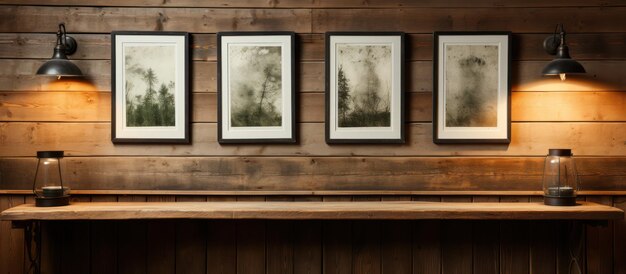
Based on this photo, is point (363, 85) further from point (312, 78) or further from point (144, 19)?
point (144, 19)

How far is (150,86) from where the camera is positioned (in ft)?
9.31

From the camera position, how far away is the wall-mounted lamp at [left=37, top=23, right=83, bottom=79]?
8.63 ft

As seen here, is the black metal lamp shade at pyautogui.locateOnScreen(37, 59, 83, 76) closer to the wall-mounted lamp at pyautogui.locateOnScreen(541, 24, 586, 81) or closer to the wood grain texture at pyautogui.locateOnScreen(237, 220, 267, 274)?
the wood grain texture at pyautogui.locateOnScreen(237, 220, 267, 274)

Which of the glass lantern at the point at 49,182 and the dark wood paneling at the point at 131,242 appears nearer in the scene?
A: the glass lantern at the point at 49,182

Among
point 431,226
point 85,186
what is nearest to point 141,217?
point 85,186

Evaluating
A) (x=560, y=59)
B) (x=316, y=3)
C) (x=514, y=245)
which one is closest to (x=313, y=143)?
(x=316, y=3)

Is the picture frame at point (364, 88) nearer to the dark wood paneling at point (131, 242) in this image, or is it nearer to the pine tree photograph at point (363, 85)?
the pine tree photograph at point (363, 85)

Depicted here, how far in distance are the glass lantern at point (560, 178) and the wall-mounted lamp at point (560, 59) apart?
0.39 metres

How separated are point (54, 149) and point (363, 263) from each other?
5.71 feet

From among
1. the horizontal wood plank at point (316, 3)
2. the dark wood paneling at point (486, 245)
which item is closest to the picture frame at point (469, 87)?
the horizontal wood plank at point (316, 3)

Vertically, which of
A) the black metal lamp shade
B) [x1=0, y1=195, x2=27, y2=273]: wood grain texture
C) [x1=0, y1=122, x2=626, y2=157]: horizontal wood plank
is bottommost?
[x1=0, y1=195, x2=27, y2=273]: wood grain texture

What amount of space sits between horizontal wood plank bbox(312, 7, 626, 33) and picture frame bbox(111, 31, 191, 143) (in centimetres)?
77

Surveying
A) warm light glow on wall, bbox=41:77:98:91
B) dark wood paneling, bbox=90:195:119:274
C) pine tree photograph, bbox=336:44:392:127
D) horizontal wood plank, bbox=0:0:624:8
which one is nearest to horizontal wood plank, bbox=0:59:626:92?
warm light glow on wall, bbox=41:77:98:91

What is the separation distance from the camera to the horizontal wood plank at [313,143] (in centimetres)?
284
